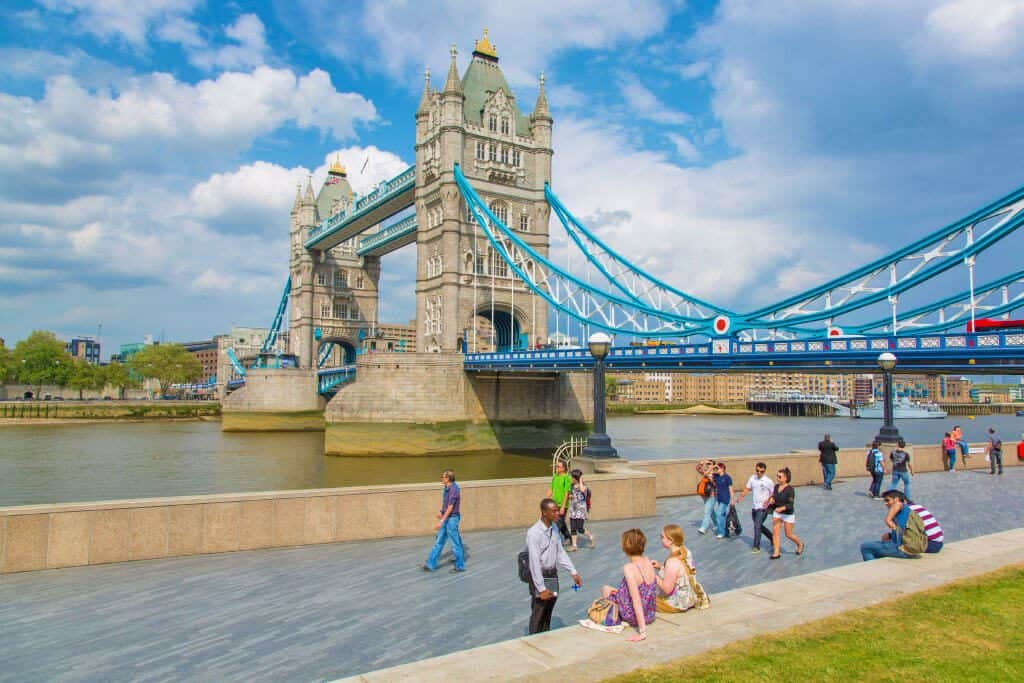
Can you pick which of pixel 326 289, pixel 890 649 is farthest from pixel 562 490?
pixel 326 289

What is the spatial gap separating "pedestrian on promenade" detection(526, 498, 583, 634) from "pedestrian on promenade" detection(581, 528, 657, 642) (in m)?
0.51

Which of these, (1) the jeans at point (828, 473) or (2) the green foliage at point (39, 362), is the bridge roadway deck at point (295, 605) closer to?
(1) the jeans at point (828, 473)

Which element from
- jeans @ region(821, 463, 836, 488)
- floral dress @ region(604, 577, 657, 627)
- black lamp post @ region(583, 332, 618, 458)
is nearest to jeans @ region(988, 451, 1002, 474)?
jeans @ region(821, 463, 836, 488)

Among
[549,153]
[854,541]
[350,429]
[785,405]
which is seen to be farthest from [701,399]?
[854,541]

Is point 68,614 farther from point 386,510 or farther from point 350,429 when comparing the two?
point 350,429

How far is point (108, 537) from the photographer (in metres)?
8.62

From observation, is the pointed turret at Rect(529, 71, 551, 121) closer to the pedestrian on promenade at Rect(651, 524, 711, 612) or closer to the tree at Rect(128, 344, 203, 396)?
the pedestrian on promenade at Rect(651, 524, 711, 612)

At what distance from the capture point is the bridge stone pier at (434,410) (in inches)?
1540

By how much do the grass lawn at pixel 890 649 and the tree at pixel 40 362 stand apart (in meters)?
102

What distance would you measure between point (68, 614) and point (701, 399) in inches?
5839

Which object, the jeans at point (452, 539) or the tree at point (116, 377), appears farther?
the tree at point (116, 377)

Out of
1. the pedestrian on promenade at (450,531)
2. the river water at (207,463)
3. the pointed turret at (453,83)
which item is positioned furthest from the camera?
the pointed turret at (453,83)

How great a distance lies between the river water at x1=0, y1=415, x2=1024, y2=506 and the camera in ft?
85.6

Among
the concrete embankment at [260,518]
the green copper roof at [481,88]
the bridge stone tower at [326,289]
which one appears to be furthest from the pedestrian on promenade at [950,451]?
the bridge stone tower at [326,289]
